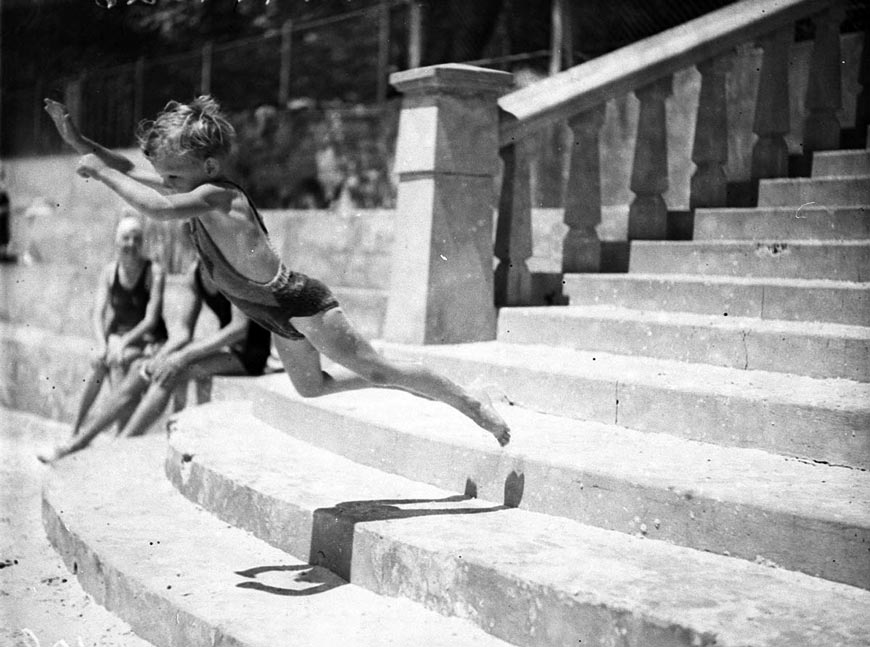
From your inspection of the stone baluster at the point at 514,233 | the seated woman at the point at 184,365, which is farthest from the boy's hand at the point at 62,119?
the seated woman at the point at 184,365

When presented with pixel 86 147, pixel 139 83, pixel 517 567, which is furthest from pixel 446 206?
pixel 139 83

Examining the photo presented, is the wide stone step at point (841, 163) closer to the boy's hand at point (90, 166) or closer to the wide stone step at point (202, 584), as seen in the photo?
the wide stone step at point (202, 584)

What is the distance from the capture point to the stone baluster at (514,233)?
6.62 meters

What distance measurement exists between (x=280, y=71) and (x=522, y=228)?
11.2 m

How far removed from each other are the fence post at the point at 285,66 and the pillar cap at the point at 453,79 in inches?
427

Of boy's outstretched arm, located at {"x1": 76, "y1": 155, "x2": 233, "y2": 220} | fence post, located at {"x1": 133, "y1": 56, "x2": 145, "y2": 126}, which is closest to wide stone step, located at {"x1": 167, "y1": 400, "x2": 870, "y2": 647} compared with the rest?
boy's outstretched arm, located at {"x1": 76, "y1": 155, "x2": 233, "y2": 220}

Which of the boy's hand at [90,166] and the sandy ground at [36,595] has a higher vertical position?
the boy's hand at [90,166]

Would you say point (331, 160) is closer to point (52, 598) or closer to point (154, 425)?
point (154, 425)

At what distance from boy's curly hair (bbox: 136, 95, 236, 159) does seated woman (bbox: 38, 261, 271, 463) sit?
130 inches

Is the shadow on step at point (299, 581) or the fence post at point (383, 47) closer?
the shadow on step at point (299, 581)

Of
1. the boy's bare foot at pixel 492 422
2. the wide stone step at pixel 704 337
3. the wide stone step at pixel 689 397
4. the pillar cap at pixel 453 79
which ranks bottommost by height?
the boy's bare foot at pixel 492 422

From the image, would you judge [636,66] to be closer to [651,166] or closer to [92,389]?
[651,166]

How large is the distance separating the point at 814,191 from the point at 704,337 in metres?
1.67

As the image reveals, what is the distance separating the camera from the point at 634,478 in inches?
151
